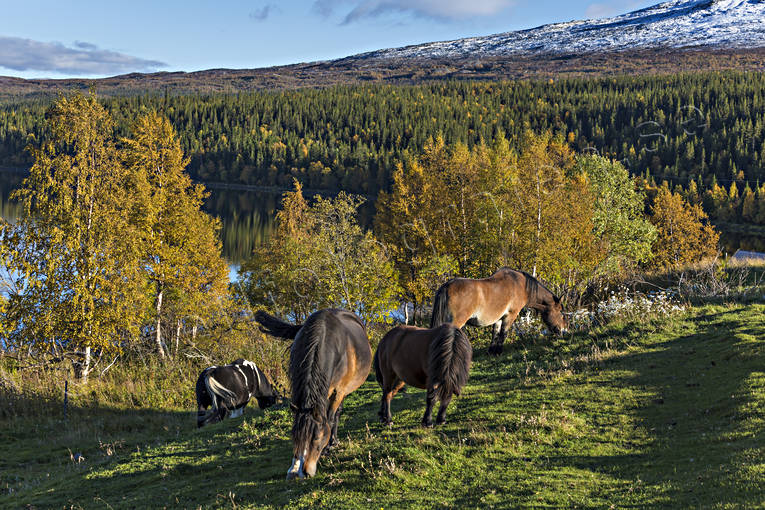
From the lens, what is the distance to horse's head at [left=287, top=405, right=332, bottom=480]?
7.11m

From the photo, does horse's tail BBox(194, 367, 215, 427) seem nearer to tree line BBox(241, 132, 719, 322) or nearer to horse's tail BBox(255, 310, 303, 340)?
horse's tail BBox(255, 310, 303, 340)

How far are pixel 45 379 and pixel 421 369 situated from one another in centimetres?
1624

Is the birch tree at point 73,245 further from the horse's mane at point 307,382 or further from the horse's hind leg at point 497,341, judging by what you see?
the horse's mane at point 307,382

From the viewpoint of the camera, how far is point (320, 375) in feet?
24.6

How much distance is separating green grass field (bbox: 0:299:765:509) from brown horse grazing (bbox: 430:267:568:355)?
0.96 meters

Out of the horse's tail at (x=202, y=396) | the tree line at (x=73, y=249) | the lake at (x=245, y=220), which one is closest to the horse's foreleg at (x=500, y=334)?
the horse's tail at (x=202, y=396)

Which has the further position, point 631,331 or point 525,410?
point 631,331

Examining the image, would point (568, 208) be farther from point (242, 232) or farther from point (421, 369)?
point (242, 232)

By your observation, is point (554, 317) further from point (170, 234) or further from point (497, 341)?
point (170, 234)

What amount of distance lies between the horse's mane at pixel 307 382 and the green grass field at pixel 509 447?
0.93 m

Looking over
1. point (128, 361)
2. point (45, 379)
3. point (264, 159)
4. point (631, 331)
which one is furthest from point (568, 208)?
point (264, 159)

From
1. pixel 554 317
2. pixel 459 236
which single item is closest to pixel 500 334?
pixel 554 317

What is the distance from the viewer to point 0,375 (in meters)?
19.0

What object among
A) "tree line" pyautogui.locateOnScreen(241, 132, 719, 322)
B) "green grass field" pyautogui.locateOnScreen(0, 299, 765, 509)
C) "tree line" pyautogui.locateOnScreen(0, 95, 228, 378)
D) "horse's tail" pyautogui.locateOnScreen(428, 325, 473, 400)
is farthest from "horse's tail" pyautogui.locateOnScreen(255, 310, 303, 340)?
"tree line" pyautogui.locateOnScreen(0, 95, 228, 378)
